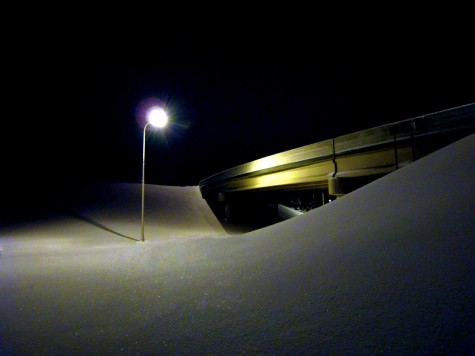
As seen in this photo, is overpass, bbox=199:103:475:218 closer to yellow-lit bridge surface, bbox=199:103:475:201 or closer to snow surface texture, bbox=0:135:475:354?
yellow-lit bridge surface, bbox=199:103:475:201

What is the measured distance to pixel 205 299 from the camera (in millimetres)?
3600

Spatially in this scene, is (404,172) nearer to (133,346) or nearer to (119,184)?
(133,346)

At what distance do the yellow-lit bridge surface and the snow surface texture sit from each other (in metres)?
4.25

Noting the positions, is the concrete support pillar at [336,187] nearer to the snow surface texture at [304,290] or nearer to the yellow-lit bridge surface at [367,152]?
the yellow-lit bridge surface at [367,152]

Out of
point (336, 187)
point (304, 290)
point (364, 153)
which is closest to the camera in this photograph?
point (304, 290)

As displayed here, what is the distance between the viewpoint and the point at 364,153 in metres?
12.3

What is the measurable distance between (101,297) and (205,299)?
6.14 ft

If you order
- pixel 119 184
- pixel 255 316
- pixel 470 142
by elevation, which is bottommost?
pixel 255 316

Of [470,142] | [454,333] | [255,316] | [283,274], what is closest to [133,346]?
[255,316]

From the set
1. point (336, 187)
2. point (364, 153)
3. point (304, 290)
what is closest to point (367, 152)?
point (364, 153)

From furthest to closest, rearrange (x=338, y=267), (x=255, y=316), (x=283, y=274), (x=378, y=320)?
(x=283, y=274), (x=338, y=267), (x=255, y=316), (x=378, y=320)

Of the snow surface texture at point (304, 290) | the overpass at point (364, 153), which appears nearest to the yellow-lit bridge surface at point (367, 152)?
the overpass at point (364, 153)

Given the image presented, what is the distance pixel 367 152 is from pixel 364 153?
0.16m

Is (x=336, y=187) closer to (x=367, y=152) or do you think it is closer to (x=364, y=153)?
(x=364, y=153)
